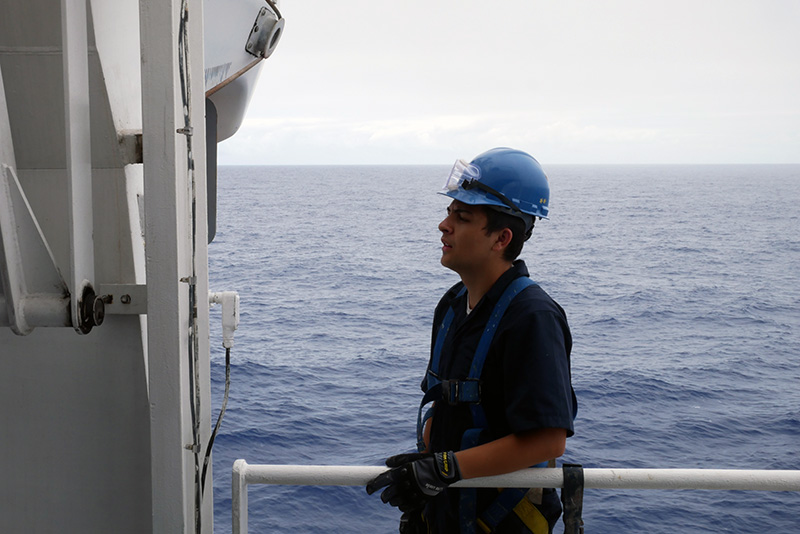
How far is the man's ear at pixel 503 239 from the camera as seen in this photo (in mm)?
1985

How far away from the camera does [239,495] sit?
194 cm

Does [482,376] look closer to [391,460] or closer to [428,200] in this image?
[391,460]

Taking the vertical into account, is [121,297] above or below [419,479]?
above

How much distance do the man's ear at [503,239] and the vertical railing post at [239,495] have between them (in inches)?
33.2

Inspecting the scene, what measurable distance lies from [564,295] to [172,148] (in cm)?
2914

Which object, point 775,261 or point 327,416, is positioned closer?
point 327,416

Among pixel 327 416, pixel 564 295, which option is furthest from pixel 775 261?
pixel 327 416

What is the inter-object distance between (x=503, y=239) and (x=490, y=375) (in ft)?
1.20

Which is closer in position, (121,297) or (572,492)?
(572,492)

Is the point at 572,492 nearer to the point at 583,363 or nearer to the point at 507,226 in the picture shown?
the point at 507,226

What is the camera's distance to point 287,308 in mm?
27562

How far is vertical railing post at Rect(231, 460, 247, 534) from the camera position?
1.92 metres

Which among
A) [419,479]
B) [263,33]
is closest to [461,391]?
[419,479]

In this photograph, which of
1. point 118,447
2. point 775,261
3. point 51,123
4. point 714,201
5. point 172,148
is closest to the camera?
point 172,148
